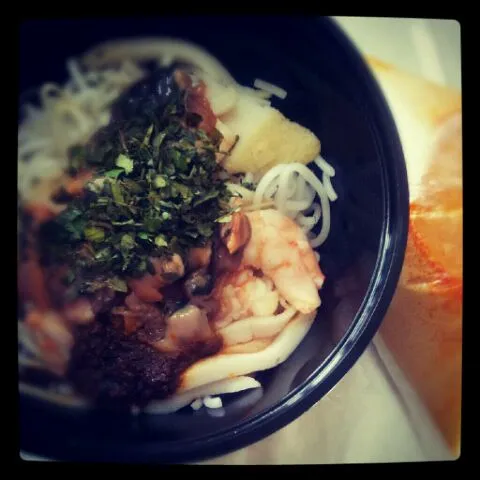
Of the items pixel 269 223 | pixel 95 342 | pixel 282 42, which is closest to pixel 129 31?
pixel 282 42

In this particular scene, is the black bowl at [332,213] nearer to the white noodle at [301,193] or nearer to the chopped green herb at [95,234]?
the white noodle at [301,193]

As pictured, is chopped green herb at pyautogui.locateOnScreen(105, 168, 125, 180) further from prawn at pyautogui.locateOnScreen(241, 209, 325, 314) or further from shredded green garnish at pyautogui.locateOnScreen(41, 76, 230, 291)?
prawn at pyautogui.locateOnScreen(241, 209, 325, 314)

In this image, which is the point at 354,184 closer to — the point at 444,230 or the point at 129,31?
the point at 444,230

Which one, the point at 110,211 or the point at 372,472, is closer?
the point at 110,211

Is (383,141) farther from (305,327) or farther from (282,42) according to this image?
(305,327)

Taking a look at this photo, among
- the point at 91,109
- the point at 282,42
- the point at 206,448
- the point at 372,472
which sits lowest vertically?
the point at 372,472

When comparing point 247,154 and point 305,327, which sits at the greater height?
point 247,154

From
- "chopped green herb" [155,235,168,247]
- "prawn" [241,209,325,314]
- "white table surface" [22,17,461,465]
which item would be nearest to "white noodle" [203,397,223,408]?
"white table surface" [22,17,461,465]
